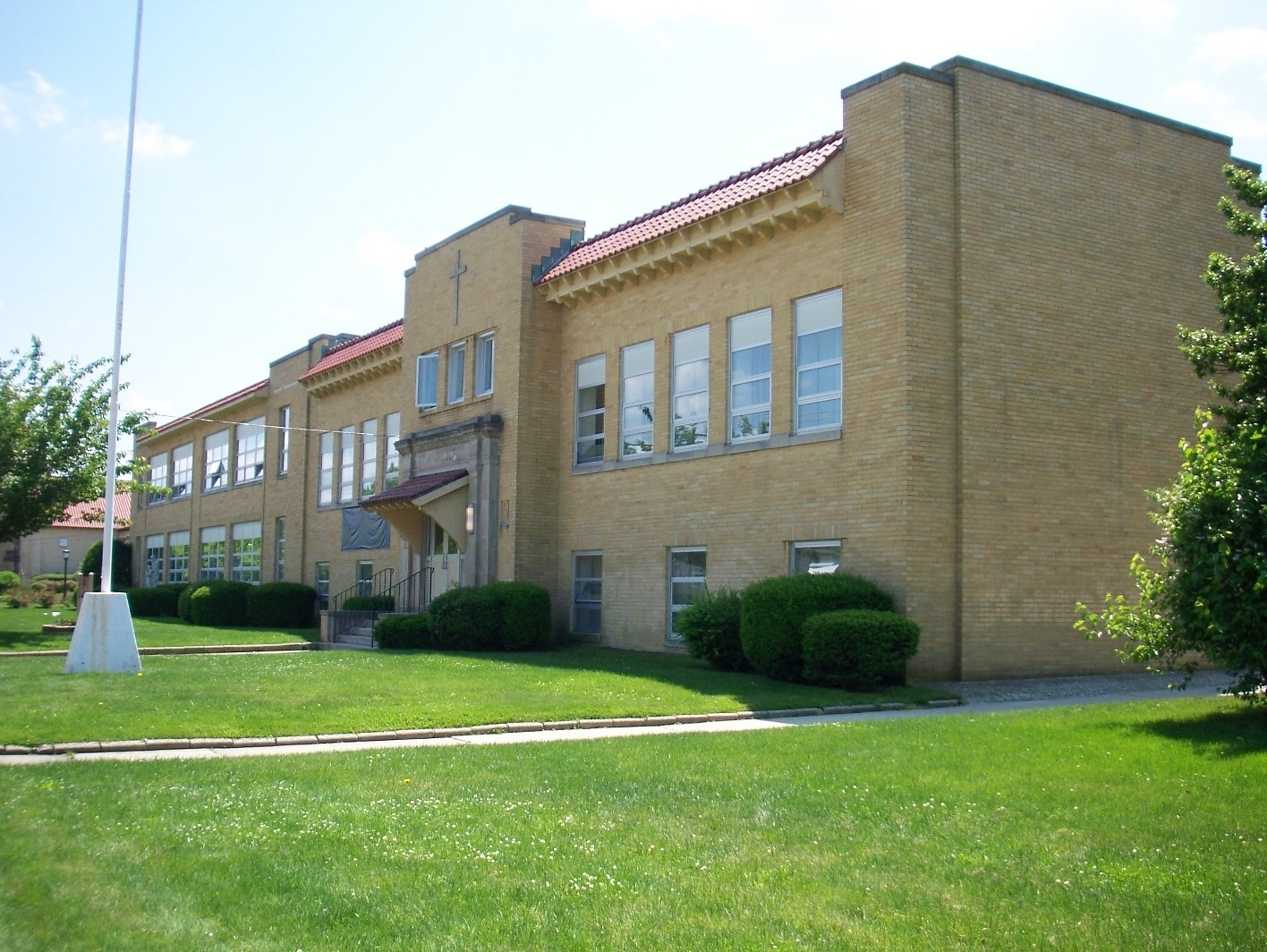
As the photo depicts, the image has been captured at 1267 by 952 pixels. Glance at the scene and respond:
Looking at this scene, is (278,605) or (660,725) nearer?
(660,725)

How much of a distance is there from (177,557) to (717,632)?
36806 millimetres

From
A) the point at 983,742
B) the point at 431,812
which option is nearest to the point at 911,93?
the point at 983,742

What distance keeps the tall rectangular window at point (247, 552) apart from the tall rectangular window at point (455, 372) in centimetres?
1541

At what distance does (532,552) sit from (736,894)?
63.1ft

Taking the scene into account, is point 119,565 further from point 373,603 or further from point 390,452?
point 373,603

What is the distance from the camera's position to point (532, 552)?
82.8 ft

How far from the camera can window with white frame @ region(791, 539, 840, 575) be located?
18812 mm

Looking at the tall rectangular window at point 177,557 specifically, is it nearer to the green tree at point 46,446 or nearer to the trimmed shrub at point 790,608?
the green tree at point 46,446

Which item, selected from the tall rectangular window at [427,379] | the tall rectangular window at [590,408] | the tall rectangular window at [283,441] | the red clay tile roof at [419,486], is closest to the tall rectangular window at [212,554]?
the tall rectangular window at [283,441]

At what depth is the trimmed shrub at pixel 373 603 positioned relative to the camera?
95.7ft

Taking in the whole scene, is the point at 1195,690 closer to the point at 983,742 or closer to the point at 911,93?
the point at 983,742

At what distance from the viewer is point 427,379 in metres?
29.8

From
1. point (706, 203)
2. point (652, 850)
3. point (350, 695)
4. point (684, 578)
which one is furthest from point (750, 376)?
point (652, 850)

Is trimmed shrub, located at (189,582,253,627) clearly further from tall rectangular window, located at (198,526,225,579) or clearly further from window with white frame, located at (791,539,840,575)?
window with white frame, located at (791,539,840,575)
